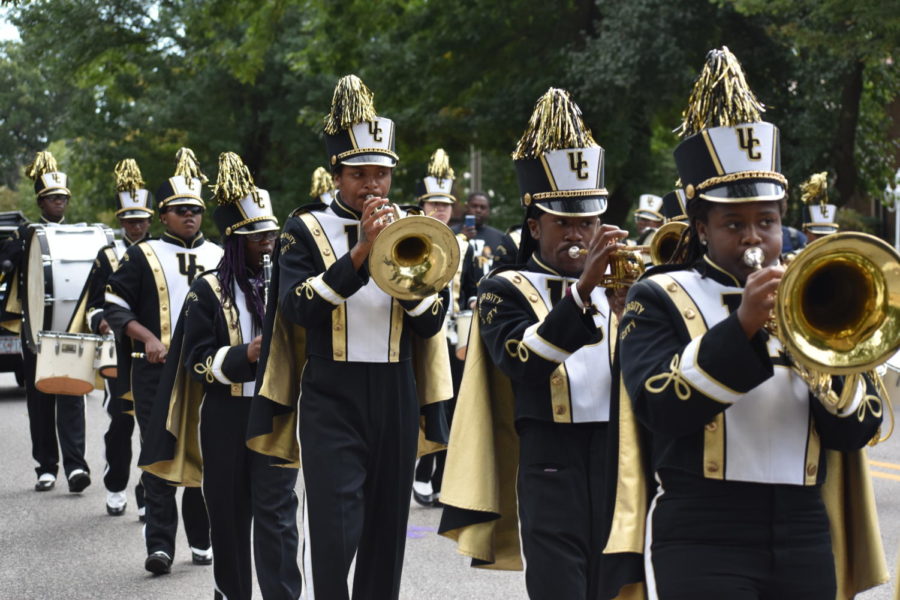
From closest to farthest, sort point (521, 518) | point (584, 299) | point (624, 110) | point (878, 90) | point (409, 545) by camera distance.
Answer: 1. point (584, 299)
2. point (521, 518)
3. point (409, 545)
4. point (624, 110)
5. point (878, 90)

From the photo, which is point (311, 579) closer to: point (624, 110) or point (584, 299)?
point (584, 299)

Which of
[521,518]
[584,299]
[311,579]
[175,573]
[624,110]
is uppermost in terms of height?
[624,110]

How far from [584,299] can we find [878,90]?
19.2m

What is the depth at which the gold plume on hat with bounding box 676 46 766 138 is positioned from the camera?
3822 millimetres

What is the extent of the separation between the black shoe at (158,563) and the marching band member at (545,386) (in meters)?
3.18

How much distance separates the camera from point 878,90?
22.6 meters

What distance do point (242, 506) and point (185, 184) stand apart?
2.56 m

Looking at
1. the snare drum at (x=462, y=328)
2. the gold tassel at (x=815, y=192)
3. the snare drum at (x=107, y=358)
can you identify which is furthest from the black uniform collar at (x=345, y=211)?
the gold tassel at (x=815, y=192)

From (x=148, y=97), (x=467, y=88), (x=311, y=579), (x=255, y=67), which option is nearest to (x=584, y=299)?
(x=311, y=579)

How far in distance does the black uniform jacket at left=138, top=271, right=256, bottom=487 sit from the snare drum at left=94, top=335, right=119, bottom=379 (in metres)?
2.39

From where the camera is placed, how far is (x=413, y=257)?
5473 millimetres

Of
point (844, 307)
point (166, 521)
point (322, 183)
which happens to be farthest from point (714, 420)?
point (322, 183)

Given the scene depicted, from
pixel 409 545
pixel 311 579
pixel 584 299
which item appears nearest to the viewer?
pixel 584 299

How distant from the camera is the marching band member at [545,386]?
4828mm
